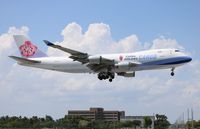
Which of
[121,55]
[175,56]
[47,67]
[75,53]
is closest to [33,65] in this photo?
[47,67]

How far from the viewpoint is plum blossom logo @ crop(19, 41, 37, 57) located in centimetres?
8660

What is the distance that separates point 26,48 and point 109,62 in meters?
21.2

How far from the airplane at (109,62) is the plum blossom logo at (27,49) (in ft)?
8.10

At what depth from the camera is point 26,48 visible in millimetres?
88375

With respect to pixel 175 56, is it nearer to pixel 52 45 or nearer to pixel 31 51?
pixel 52 45

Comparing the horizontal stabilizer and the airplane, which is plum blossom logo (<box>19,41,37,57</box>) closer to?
the airplane

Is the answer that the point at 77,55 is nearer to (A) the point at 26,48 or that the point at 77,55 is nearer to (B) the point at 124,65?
(B) the point at 124,65

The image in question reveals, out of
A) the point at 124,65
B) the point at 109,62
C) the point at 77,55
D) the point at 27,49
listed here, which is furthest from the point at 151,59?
the point at 27,49

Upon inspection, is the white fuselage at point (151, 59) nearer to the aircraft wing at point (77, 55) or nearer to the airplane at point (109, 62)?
the airplane at point (109, 62)

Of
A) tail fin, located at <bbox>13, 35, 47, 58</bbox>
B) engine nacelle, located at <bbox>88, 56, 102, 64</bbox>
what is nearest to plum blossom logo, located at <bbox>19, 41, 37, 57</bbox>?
tail fin, located at <bbox>13, 35, 47, 58</bbox>

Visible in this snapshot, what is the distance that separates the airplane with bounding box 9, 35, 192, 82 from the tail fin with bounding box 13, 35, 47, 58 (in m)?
1.55

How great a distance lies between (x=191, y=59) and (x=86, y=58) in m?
18.6

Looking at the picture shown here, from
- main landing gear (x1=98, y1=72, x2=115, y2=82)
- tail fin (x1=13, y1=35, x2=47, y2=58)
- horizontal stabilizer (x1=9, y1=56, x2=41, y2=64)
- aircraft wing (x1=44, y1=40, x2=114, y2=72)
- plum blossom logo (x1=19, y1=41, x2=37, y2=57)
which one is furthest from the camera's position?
plum blossom logo (x1=19, y1=41, x2=37, y2=57)

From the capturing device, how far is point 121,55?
77.1 m
